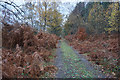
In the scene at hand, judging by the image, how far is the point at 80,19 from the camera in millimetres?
16672

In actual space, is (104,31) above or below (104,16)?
below

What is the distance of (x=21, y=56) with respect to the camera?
3.40m

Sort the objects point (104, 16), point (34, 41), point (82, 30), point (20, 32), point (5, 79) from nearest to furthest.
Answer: point (5, 79) < point (20, 32) < point (34, 41) < point (104, 16) < point (82, 30)

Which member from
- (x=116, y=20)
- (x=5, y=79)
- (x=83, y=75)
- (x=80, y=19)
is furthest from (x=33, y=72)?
(x=80, y=19)

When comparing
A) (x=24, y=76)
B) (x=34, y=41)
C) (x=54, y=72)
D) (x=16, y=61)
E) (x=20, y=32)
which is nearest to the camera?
(x=24, y=76)

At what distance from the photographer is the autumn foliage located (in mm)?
2470

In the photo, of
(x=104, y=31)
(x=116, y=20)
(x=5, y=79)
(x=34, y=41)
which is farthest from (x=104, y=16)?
(x=5, y=79)

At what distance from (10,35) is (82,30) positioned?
36.5 feet

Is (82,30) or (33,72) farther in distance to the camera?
(82,30)

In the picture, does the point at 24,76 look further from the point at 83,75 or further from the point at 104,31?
the point at 104,31

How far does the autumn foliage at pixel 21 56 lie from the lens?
97.2 inches

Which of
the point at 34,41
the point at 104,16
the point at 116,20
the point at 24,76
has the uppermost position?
the point at 104,16

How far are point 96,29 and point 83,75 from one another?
10034mm

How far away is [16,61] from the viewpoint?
303 cm
